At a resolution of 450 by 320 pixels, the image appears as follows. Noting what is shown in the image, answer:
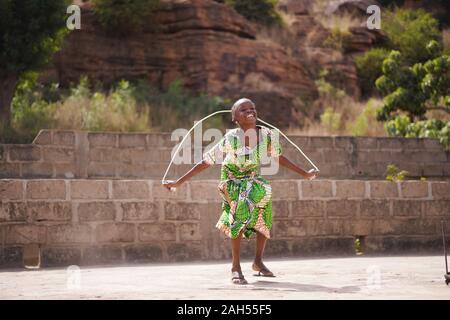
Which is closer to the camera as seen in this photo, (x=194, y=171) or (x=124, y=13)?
(x=194, y=171)

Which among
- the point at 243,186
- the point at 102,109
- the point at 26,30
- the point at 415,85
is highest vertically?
the point at 26,30

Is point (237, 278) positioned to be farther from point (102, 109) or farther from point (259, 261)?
point (102, 109)

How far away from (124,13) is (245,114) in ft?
54.9

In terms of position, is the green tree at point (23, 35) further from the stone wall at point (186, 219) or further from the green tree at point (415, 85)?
the stone wall at point (186, 219)

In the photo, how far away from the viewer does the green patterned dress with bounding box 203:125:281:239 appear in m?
6.47

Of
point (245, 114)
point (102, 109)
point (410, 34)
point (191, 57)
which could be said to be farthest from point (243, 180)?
point (410, 34)

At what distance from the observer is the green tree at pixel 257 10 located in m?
26.7

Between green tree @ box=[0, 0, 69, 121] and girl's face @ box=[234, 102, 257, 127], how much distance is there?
37.6 ft

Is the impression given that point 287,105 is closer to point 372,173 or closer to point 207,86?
point 207,86

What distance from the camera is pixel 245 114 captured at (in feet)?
21.0

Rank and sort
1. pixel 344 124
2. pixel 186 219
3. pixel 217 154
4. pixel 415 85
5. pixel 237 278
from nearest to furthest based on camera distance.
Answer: pixel 237 278 → pixel 217 154 → pixel 186 219 → pixel 415 85 → pixel 344 124

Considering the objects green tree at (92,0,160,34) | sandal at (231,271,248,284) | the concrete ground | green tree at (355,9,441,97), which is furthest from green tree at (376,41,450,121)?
sandal at (231,271,248,284)

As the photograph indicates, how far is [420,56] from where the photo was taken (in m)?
27.3

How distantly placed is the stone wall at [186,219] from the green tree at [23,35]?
8.89 m
